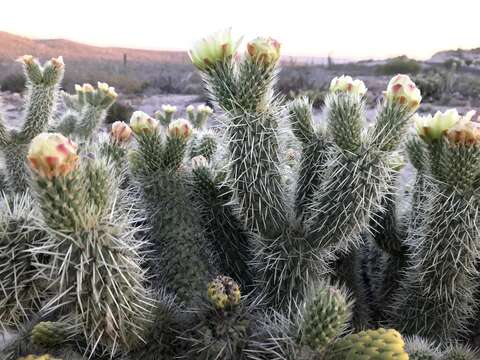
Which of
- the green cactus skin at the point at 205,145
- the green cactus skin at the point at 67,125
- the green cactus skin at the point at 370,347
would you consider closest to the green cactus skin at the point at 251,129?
the green cactus skin at the point at 370,347

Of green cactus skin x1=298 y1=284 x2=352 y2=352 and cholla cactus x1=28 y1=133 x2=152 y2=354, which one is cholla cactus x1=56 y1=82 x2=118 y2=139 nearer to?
cholla cactus x1=28 y1=133 x2=152 y2=354

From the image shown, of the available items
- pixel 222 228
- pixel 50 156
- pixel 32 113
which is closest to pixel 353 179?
pixel 222 228

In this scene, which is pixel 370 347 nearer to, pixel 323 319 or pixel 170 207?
pixel 323 319

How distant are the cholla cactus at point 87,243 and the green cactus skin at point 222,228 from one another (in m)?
0.99

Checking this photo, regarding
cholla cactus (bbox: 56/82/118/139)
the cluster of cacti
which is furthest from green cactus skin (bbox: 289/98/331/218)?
cholla cactus (bbox: 56/82/118/139)

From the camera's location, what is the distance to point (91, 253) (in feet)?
6.14

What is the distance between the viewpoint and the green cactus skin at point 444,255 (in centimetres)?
259

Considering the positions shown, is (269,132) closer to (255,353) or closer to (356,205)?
(356,205)

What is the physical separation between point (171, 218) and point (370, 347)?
4.23ft

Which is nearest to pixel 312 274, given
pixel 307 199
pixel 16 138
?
pixel 307 199

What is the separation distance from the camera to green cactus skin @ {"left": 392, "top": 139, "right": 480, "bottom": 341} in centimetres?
259

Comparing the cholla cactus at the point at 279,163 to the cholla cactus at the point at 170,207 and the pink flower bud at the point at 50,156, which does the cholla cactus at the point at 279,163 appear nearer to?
the cholla cactus at the point at 170,207

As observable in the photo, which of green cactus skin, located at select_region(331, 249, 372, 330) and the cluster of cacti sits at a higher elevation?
the cluster of cacti

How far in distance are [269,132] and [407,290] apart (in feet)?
4.51
